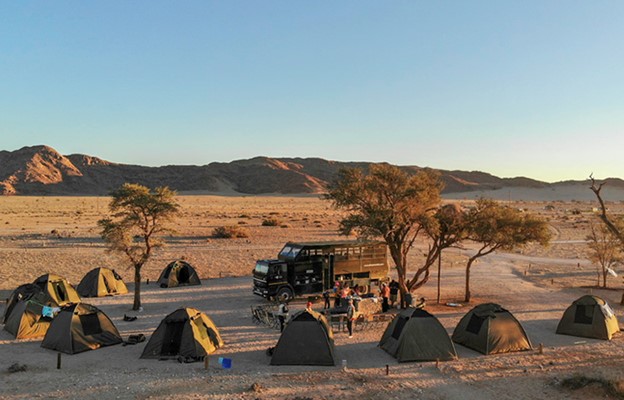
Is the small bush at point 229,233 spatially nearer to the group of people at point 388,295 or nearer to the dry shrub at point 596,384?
the group of people at point 388,295

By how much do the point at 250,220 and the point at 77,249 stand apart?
33022 millimetres

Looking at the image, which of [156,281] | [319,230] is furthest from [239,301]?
[319,230]

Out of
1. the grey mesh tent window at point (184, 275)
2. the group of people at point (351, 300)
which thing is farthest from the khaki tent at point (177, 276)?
the group of people at point (351, 300)

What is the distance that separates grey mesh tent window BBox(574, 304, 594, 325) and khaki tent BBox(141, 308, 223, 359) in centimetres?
1488

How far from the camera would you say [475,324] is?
1723 cm

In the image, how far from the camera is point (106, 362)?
49.3 ft

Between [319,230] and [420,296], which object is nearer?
[420,296]

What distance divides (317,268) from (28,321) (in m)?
13.8

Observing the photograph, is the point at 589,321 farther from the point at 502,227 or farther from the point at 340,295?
the point at 340,295

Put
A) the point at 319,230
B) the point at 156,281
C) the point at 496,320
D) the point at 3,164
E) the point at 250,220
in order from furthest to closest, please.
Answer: the point at 3,164, the point at 250,220, the point at 319,230, the point at 156,281, the point at 496,320

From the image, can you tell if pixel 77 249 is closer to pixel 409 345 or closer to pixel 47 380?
pixel 47 380

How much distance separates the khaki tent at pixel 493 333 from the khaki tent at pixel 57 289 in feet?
58.2

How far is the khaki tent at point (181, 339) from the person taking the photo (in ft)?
50.9

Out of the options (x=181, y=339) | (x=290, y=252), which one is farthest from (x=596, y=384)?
(x=290, y=252)
